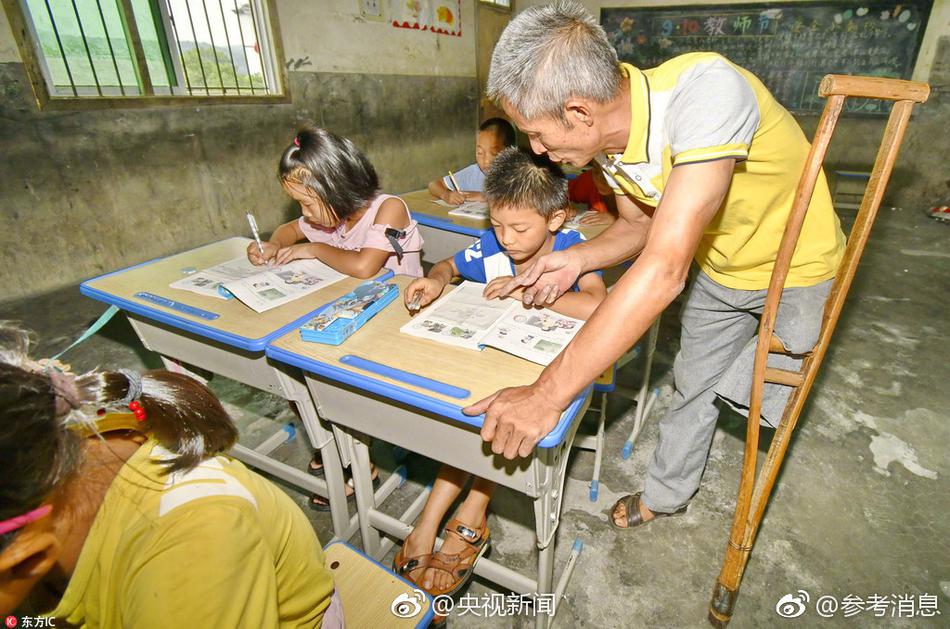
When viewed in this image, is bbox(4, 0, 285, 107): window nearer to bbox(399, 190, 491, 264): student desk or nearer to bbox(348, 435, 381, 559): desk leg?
bbox(399, 190, 491, 264): student desk

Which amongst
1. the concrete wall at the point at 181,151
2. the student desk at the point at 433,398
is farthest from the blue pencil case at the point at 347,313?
the concrete wall at the point at 181,151

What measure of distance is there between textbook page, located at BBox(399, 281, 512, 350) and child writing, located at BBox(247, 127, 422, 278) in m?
0.43

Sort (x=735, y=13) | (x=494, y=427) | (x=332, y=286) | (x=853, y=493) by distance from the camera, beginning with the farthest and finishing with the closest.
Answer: (x=735, y=13)
(x=853, y=493)
(x=332, y=286)
(x=494, y=427)

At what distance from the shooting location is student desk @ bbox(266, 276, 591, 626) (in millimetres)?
1008

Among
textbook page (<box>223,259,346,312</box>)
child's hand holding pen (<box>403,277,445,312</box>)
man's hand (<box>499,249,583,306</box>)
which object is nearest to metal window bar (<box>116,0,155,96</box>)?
textbook page (<box>223,259,346,312</box>)

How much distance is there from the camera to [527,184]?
4.89 feet

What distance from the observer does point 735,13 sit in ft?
18.7

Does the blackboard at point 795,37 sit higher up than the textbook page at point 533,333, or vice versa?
the blackboard at point 795,37

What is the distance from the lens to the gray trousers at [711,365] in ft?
4.09

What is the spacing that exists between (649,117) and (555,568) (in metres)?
1.37

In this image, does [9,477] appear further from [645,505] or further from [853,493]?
[853,493]

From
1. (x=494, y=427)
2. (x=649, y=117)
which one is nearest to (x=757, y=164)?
(x=649, y=117)

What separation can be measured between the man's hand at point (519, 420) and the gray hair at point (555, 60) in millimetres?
561

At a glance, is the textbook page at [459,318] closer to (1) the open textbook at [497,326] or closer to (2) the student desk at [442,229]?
(1) the open textbook at [497,326]
